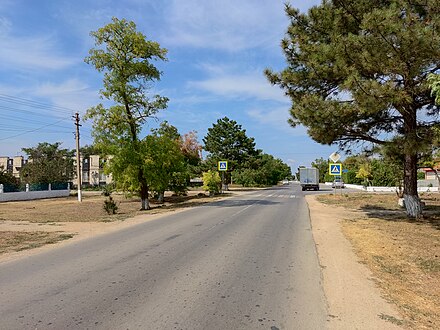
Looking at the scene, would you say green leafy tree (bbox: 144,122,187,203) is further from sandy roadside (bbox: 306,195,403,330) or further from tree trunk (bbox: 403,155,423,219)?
sandy roadside (bbox: 306,195,403,330)

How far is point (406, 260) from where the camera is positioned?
326 inches

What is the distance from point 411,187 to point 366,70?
6199 mm

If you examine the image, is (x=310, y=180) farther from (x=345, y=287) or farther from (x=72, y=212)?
(x=345, y=287)

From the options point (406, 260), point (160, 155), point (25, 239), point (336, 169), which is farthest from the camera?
point (336, 169)

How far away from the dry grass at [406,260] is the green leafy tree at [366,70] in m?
2.85

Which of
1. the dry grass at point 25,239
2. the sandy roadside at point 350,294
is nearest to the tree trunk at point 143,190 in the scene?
the dry grass at point 25,239

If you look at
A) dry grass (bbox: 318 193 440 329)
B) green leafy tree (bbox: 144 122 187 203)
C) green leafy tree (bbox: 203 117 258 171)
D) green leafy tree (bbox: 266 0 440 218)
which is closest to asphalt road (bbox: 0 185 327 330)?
dry grass (bbox: 318 193 440 329)

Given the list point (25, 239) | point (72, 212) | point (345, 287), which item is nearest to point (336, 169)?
point (72, 212)

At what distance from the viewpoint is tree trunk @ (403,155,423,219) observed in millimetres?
15344

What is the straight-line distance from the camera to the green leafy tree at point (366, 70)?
36.6ft

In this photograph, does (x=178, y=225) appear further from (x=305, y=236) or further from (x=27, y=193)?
(x=27, y=193)

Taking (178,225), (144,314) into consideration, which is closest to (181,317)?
(144,314)

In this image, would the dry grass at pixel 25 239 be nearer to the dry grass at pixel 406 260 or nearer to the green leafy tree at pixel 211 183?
the dry grass at pixel 406 260

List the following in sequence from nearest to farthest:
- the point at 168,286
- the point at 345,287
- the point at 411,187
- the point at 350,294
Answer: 1. the point at 350,294
2. the point at 168,286
3. the point at 345,287
4. the point at 411,187
